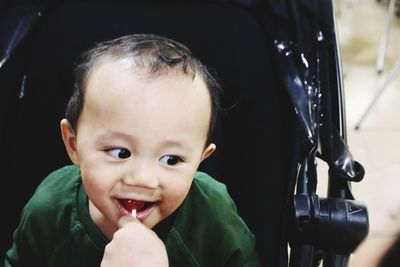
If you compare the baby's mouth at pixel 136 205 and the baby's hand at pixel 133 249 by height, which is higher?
the baby's mouth at pixel 136 205

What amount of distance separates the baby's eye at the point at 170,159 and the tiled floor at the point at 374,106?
851mm

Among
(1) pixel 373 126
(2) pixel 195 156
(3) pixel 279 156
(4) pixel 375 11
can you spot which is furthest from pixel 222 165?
(4) pixel 375 11

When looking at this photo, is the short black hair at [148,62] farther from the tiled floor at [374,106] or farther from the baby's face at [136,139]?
the tiled floor at [374,106]

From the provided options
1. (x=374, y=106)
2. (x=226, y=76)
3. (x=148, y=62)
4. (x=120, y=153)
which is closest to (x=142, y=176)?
(x=120, y=153)

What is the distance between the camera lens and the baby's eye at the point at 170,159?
0.75 meters

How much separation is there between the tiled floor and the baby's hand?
89cm

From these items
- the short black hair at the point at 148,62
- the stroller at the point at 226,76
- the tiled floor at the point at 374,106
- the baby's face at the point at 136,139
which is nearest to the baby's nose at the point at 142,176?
the baby's face at the point at 136,139

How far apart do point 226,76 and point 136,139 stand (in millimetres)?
A: 408

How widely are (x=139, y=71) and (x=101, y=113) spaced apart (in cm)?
7

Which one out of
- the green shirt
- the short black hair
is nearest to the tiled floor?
the green shirt

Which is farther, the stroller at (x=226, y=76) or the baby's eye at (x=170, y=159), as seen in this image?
the stroller at (x=226, y=76)

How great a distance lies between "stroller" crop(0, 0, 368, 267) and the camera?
1.06m

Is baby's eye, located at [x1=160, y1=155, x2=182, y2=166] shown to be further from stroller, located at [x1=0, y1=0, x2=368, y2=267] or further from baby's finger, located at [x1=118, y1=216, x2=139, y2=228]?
stroller, located at [x1=0, y1=0, x2=368, y2=267]

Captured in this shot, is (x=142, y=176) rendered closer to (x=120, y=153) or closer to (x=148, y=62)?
(x=120, y=153)
